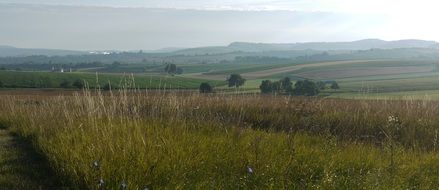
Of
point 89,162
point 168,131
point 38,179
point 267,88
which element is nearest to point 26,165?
point 38,179

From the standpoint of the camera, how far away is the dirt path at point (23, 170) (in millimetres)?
4988

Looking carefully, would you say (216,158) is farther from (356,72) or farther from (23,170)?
(356,72)

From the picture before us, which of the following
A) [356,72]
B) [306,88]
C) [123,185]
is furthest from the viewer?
[356,72]

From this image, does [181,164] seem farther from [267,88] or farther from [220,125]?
[267,88]

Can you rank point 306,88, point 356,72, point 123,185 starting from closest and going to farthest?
point 123,185 < point 306,88 < point 356,72

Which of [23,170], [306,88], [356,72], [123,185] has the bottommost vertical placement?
[356,72]

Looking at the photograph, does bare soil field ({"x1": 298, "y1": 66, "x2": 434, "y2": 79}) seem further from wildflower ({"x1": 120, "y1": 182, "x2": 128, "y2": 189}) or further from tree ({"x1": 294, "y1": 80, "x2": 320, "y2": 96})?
wildflower ({"x1": 120, "y1": 182, "x2": 128, "y2": 189})

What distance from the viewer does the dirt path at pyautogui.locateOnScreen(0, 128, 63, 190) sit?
499cm

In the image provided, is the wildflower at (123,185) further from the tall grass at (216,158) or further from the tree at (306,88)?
the tree at (306,88)

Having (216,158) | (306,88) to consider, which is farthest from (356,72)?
(216,158)

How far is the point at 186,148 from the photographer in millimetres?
5875

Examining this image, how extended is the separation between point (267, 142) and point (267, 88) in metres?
52.3

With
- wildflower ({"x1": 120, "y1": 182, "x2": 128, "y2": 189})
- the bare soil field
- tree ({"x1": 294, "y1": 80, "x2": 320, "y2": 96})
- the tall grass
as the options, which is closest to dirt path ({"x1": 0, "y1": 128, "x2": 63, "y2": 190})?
the tall grass

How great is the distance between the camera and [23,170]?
223 inches
